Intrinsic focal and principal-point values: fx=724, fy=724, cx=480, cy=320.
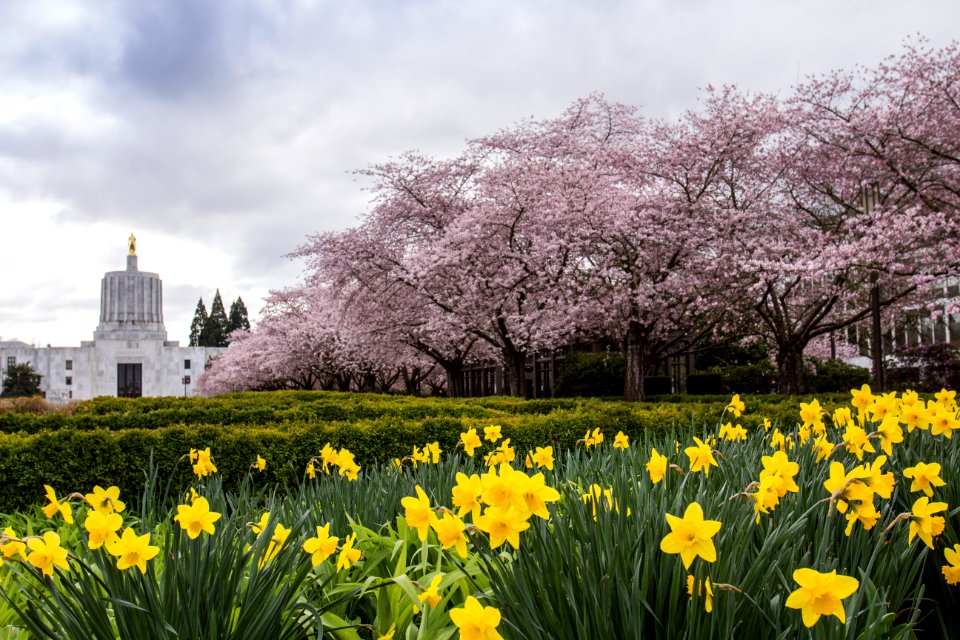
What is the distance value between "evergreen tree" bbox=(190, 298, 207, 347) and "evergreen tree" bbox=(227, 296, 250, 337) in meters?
3.71

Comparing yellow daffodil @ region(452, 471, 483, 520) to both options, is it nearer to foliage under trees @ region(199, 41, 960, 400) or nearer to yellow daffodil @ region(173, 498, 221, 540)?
yellow daffodil @ region(173, 498, 221, 540)

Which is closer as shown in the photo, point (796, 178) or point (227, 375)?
point (796, 178)

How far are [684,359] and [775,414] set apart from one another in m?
17.9

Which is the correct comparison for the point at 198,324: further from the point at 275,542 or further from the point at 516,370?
the point at 275,542

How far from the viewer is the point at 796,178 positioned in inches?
633

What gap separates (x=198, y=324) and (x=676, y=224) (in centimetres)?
8286

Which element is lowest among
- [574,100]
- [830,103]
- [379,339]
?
[379,339]

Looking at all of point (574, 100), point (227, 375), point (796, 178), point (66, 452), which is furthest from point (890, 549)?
point (227, 375)

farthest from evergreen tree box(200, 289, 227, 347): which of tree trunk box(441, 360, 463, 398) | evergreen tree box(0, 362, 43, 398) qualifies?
tree trunk box(441, 360, 463, 398)

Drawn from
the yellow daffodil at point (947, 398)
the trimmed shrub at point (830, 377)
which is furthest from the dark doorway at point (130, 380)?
the yellow daffodil at point (947, 398)

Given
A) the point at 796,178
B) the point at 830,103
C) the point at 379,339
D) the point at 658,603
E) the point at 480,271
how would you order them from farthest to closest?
1. the point at 379,339
2. the point at 480,271
3. the point at 796,178
4. the point at 830,103
5. the point at 658,603

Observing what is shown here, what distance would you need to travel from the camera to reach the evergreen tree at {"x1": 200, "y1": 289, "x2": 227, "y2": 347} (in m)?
84.8

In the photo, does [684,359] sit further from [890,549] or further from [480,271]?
[890,549]

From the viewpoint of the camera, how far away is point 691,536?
60.2 inches
